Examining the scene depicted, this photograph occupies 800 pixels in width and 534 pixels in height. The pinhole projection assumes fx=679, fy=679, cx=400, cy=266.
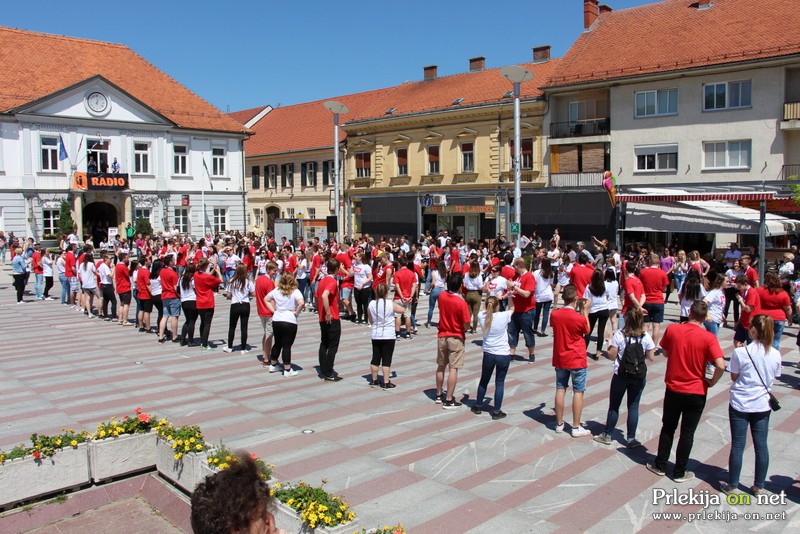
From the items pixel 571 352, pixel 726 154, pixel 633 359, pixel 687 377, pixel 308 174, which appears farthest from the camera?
pixel 308 174

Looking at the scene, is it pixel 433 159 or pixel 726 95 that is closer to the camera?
pixel 726 95

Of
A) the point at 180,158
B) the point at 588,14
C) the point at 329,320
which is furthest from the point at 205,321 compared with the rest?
the point at 588,14

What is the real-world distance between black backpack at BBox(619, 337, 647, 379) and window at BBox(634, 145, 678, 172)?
28.1m

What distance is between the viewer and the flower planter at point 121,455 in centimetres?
665

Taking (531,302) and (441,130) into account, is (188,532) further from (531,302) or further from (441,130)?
(441,130)

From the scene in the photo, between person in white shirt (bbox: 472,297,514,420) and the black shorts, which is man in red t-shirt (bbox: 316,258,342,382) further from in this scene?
person in white shirt (bbox: 472,297,514,420)

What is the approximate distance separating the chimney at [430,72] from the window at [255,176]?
1608 centimetres

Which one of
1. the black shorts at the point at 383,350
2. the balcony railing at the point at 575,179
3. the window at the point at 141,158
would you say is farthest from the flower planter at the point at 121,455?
the window at the point at 141,158

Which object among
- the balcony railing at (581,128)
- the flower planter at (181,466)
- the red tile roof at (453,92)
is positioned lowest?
the flower planter at (181,466)

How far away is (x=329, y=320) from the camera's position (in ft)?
34.6

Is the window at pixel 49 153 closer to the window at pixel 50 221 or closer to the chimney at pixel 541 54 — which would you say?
the window at pixel 50 221

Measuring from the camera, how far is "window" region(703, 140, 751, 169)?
30641 mm

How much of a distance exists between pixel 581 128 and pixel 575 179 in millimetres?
2672

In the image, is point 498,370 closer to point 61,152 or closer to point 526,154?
point 526,154
